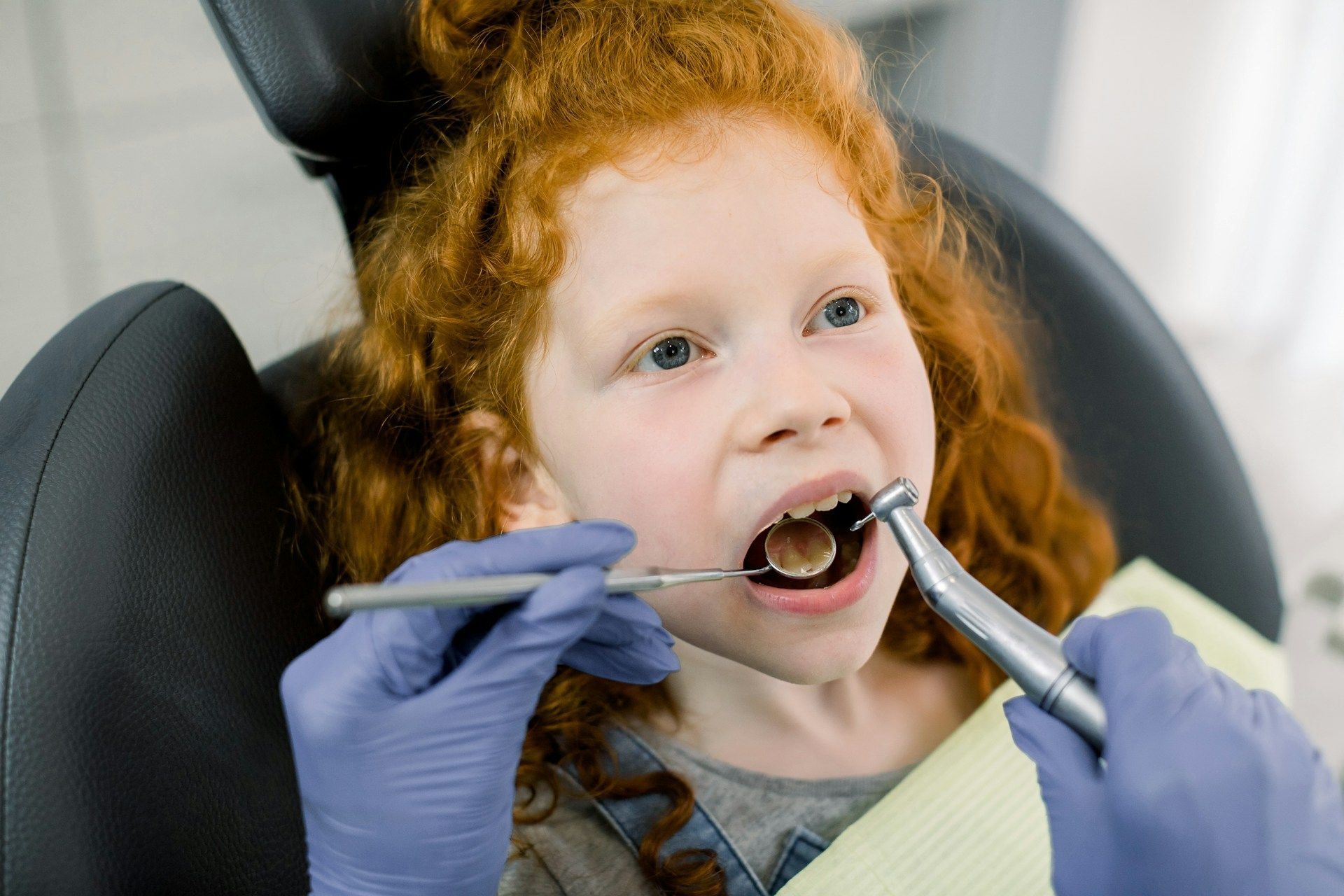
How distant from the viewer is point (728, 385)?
0.73 metres

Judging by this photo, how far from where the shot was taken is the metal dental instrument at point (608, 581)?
0.51 meters

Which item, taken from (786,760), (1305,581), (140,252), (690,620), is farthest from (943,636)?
(140,252)

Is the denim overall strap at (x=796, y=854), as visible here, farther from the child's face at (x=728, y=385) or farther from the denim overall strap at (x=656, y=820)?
the child's face at (x=728, y=385)

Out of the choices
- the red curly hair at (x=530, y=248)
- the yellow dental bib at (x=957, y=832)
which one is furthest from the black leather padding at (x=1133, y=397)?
the yellow dental bib at (x=957, y=832)

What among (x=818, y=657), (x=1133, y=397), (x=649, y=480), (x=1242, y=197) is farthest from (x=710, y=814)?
(x=1242, y=197)

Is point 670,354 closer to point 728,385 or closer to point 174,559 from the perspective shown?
point 728,385

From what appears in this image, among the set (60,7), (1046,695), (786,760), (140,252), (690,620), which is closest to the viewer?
(1046,695)

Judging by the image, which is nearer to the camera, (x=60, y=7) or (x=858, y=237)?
(x=858, y=237)

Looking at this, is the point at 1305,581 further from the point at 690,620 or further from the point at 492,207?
the point at 492,207

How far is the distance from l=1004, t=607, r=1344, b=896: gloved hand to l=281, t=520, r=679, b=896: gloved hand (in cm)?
30

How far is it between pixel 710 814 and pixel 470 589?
1.33 ft

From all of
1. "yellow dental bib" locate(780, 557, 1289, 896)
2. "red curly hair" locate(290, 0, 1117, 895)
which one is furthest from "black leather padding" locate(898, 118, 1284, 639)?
"yellow dental bib" locate(780, 557, 1289, 896)

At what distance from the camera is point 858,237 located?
80 centimetres

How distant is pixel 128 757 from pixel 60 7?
151cm
